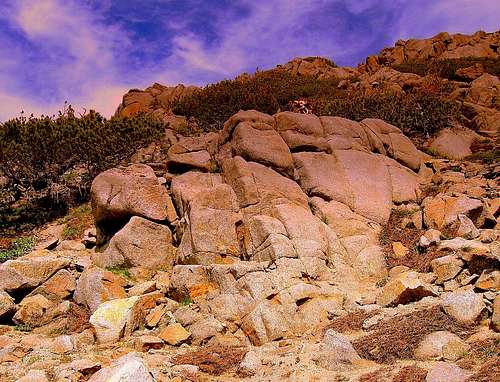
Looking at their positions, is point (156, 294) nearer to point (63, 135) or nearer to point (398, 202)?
point (398, 202)

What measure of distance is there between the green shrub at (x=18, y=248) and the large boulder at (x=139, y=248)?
11.6 ft

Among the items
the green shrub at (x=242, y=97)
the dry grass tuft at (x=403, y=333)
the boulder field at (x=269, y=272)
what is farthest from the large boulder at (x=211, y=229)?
the green shrub at (x=242, y=97)

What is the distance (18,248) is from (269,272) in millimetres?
10761

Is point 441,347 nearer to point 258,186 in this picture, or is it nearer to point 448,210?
point 448,210

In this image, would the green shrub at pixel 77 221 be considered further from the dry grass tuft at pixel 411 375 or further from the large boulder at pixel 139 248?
the dry grass tuft at pixel 411 375

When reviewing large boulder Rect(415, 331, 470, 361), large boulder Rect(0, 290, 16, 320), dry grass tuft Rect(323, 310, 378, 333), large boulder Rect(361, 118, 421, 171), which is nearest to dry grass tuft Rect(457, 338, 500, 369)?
large boulder Rect(415, 331, 470, 361)

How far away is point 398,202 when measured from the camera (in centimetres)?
1750

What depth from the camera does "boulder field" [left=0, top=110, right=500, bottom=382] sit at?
834 cm

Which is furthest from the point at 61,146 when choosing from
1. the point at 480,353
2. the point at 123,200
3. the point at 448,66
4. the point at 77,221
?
the point at 448,66

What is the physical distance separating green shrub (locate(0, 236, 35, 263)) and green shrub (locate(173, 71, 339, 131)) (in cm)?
1403

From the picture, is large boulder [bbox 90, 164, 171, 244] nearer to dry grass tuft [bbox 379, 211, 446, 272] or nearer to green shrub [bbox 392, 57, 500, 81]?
dry grass tuft [bbox 379, 211, 446, 272]

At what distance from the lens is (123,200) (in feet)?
51.7

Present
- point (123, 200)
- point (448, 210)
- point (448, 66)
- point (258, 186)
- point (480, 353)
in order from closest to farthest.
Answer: point (480, 353), point (448, 210), point (258, 186), point (123, 200), point (448, 66)

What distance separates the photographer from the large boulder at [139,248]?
14.3 m
